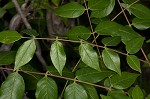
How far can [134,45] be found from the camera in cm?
94

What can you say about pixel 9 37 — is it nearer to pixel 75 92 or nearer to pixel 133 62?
pixel 75 92

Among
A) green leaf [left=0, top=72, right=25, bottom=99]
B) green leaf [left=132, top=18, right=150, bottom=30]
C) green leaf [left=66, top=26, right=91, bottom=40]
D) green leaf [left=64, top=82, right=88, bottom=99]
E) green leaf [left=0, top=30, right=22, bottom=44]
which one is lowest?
green leaf [left=64, top=82, right=88, bottom=99]

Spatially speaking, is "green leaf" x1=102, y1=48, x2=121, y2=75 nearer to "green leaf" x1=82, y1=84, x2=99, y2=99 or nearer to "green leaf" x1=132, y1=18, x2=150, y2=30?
"green leaf" x1=82, y1=84, x2=99, y2=99

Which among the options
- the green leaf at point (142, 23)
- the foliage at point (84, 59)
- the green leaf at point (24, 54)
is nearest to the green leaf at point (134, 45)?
the foliage at point (84, 59)

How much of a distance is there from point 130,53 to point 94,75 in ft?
0.50

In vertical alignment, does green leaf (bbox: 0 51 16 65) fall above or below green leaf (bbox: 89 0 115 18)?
below

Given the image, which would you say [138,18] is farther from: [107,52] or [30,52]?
[30,52]

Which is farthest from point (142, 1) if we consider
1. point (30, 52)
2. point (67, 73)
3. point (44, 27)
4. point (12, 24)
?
point (30, 52)

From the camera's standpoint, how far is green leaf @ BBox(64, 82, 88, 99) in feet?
2.85

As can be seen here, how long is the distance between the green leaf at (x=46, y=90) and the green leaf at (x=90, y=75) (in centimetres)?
10

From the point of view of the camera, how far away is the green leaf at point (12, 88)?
2.78 feet

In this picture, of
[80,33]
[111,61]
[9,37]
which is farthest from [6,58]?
[111,61]

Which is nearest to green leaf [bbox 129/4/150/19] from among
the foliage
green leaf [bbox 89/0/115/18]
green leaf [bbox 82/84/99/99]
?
the foliage

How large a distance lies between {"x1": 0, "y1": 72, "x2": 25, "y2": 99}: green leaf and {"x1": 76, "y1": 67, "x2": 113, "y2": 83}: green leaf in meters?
0.20
